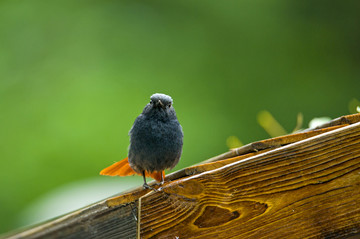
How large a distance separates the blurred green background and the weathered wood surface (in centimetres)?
350

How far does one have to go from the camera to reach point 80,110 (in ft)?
21.3

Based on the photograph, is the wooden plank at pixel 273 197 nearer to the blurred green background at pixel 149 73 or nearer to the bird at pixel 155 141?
the bird at pixel 155 141

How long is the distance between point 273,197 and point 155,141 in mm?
1104

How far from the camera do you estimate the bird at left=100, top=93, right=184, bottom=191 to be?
3.01 meters

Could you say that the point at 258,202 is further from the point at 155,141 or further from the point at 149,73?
the point at 149,73

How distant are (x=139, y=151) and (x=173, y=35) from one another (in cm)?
411

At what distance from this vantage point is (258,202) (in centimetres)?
209

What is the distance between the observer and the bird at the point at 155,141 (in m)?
3.01

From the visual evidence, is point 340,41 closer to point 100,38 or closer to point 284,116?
point 284,116

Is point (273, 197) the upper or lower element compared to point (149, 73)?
lower

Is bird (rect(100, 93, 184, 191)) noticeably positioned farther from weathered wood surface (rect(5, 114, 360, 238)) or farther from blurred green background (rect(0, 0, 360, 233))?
blurred green background (rect(0, 0, 360, 233))

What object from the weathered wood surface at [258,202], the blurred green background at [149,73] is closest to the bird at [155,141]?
the weathered wood surface at [258,202]

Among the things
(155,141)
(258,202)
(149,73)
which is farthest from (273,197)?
(149,73)

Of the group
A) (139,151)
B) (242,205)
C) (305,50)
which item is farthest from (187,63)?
(242,205)
